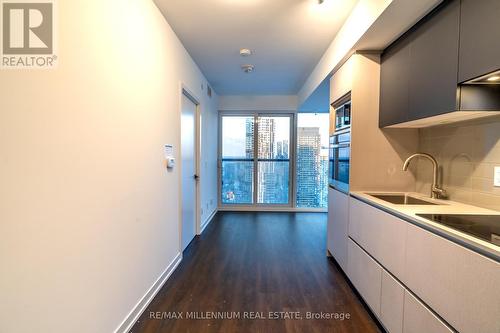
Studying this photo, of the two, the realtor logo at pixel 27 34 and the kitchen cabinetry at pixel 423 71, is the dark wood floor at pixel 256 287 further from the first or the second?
the realtor logo at pixel 27 34

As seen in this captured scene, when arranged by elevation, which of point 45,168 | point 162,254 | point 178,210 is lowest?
point 162,254

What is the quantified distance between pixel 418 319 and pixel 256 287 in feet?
4.37

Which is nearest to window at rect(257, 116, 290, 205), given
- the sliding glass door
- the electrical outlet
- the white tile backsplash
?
the sliding glass door

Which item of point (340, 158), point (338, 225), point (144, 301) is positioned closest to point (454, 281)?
point (338, 225)

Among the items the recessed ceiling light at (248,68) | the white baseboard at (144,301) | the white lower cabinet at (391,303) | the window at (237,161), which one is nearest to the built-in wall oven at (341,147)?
the white lower cabinet at (391,303)

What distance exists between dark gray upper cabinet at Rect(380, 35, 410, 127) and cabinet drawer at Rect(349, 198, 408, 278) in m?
0.81

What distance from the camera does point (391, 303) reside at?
156 cm

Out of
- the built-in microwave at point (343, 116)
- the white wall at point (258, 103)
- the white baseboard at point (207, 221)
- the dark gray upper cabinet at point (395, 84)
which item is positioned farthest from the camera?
the white wall at point (258, 103)

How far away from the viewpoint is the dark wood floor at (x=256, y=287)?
176 centimetres

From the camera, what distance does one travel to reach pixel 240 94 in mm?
5125

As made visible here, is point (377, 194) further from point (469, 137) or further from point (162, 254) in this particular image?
point (162, 254)

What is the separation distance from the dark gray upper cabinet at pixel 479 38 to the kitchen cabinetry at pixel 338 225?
1409 mm

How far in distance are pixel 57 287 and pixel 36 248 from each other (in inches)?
9.3

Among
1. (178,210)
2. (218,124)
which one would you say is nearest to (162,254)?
(178,210)
